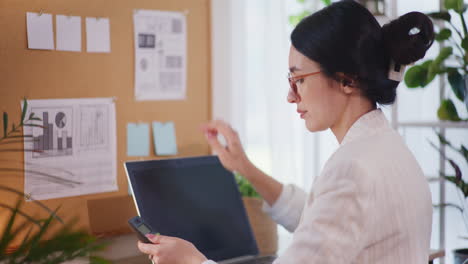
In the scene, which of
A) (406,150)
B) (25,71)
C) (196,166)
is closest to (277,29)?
(196,166)

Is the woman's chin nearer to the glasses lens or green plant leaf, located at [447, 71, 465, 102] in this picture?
the glasses lens

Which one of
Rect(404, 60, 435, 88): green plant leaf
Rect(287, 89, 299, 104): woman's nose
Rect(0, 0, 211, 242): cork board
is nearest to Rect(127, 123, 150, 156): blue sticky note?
Rect(0, 0, 211, 242): cork board

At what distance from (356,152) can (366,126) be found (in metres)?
Result: 0.09

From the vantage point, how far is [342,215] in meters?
1.01

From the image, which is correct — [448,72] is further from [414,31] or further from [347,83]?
[347,83]

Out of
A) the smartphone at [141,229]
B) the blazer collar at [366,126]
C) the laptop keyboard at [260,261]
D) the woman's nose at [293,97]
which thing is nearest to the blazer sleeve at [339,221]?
the blazer collar at [366,126]

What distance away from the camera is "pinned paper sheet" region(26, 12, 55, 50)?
4.75 feet

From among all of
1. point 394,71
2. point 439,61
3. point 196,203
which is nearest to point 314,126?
point 394,71

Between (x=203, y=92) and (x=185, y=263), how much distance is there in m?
0.81

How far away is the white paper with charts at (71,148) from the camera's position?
146 cm

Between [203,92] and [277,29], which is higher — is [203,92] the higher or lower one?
the lower one

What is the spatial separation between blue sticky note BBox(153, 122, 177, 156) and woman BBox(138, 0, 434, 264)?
21.3 inches

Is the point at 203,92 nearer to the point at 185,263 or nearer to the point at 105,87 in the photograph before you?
the point at 105,87

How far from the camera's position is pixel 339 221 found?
1012 mm
